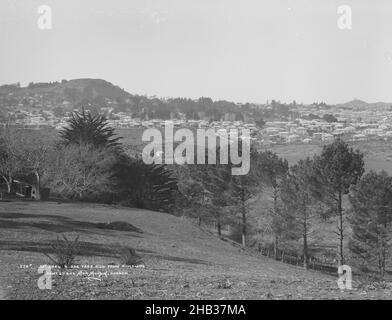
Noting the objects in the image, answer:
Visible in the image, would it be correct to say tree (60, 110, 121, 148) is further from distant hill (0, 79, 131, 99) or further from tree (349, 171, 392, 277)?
distant hill (0, 79, 131, 99)

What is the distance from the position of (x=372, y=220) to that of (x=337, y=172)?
3.78 metres

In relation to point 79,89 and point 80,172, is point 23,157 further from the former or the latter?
point 79,89

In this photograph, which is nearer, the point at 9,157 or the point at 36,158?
the point at 36,158

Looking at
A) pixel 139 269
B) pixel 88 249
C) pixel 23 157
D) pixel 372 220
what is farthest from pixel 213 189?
pixel 139 269

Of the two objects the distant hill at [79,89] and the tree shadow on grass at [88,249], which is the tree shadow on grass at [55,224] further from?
the distant hill at [79,89]

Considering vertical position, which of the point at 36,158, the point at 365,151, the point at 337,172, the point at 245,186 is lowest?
the point at 365,151

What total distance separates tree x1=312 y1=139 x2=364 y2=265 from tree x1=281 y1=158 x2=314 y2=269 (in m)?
1.56

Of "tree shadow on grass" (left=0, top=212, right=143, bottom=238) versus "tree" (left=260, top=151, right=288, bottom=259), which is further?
"tree" (left=260, top=151, right=288, bottom=259)

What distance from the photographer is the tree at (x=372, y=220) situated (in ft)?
110

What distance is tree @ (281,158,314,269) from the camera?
3694 cm

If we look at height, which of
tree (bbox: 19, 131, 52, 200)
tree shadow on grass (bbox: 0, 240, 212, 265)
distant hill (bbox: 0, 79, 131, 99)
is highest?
distant hill (bbox: 0, 79, 131, 99)

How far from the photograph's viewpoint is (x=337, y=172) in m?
33.8

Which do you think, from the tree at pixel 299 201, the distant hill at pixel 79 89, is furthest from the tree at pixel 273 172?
the distant hill at pixel 79 89

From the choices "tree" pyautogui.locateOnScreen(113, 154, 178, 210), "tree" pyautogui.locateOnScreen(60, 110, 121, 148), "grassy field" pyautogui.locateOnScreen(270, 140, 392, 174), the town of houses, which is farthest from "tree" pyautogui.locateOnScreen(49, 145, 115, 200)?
the town of houses
